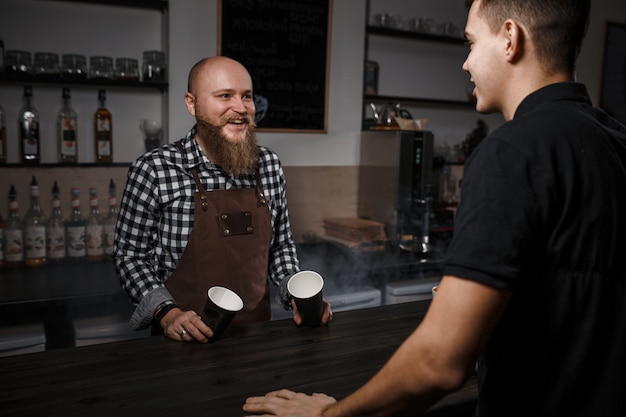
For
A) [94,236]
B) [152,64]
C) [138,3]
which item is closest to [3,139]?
[94,236]

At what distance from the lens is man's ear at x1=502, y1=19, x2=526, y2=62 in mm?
979

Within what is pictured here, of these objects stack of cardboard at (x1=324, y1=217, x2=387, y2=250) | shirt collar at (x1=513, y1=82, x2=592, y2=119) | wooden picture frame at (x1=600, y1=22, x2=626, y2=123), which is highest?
wooden picture frame at (x1=600, y1=22, x2=626, y2=123)

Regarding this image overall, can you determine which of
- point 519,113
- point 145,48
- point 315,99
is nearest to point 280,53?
point 315,99

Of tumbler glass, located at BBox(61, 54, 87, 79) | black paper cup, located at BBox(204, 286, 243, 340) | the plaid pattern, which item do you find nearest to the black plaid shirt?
the plaid pattern

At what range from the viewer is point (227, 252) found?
7.30 feet

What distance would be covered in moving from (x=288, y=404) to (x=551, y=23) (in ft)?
2.82

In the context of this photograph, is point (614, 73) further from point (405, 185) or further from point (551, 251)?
point (551, 251)

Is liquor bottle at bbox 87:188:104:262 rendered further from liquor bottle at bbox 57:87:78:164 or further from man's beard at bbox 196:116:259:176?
man's beard at bbox 196:116:259:176

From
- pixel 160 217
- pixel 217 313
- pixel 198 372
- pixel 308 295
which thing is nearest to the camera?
pixel 198 372

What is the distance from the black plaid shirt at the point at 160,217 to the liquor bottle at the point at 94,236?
1071mm

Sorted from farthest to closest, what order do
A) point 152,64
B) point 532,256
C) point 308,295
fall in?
point 152,64 → point 308,295 → point 532,256

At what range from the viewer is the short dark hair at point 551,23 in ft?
3.20

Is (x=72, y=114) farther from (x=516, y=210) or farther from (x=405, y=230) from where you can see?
(x=516, y=210)

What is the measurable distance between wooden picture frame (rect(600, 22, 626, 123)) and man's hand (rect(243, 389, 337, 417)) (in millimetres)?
4716
